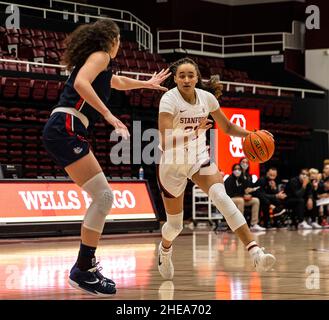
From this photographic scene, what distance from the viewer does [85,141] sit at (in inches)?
271

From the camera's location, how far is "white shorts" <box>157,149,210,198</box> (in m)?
8.05

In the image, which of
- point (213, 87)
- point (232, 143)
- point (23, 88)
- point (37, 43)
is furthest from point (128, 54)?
point (213, 87)

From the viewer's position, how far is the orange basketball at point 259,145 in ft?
26.7

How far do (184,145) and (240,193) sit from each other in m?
10.9

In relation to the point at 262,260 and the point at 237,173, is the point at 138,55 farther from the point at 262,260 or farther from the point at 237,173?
the point at 262,260

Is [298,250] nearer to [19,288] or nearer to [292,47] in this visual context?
[19,288]

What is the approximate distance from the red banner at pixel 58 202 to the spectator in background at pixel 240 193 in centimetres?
221

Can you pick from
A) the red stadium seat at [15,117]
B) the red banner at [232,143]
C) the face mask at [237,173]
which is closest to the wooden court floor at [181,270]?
the face mask at [237,173]

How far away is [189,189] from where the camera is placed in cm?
2316

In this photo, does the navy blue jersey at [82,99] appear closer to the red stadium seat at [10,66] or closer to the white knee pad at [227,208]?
the white knee pad at [227,208]

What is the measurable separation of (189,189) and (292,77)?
26.7 feet

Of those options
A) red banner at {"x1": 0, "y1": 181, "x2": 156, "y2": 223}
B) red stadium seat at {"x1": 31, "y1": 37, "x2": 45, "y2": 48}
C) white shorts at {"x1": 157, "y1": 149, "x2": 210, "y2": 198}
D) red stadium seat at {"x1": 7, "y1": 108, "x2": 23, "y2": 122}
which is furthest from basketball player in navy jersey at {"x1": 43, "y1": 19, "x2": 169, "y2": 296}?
red stadium seat at {"x1": 31, "y1": 37, "x2": 45, "y2": 48}

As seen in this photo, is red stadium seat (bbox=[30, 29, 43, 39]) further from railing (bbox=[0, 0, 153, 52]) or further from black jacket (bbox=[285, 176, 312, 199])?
black jacket (bbox=[285, 176, 312, 199])
